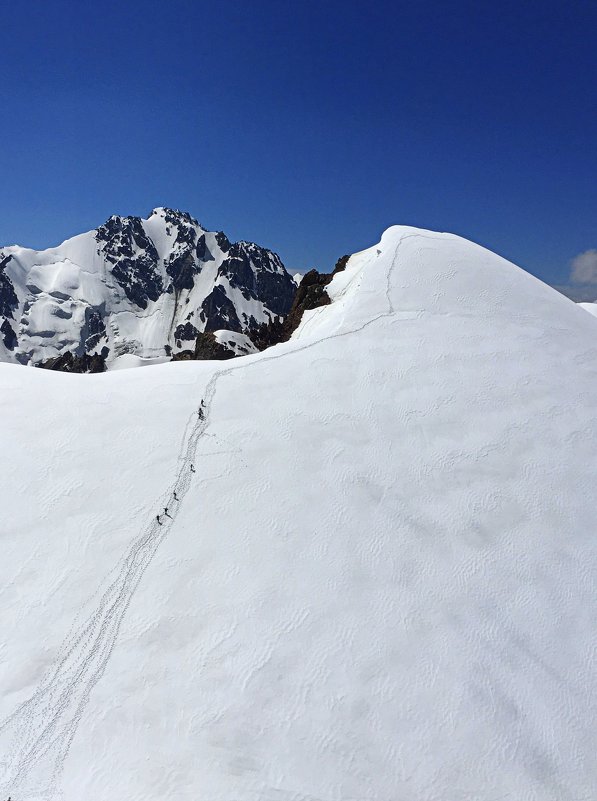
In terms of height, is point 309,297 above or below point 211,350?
above

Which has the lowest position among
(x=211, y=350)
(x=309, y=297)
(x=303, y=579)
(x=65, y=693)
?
(x=65, y=693)

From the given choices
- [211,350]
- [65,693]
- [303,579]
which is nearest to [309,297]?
[303,579]

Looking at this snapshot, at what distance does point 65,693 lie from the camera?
1130 centimetres

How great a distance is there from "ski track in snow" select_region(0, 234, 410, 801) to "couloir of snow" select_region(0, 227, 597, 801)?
0.05 metres

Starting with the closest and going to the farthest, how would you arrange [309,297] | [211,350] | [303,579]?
[303,579] → [309,297] → [211,350]

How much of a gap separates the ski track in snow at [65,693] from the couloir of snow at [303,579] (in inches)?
1.8

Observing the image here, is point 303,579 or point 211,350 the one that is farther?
point 211,350

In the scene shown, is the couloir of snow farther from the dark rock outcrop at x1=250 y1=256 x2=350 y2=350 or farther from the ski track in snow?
the dark rock outcrop at x1=250 y1=256 x2=350 y2=350

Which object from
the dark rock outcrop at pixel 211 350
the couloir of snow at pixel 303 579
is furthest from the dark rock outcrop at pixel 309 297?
the dark rock outcrop at pixel 211 350

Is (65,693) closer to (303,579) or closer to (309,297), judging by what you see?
(303,579)

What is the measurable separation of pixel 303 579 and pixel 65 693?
252 inches

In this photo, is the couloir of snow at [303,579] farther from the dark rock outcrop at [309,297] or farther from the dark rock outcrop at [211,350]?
the dark rock outcrop at [211,350]

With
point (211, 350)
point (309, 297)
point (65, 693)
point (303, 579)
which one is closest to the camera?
point (65, 693)

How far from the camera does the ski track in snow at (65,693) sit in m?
10.2
